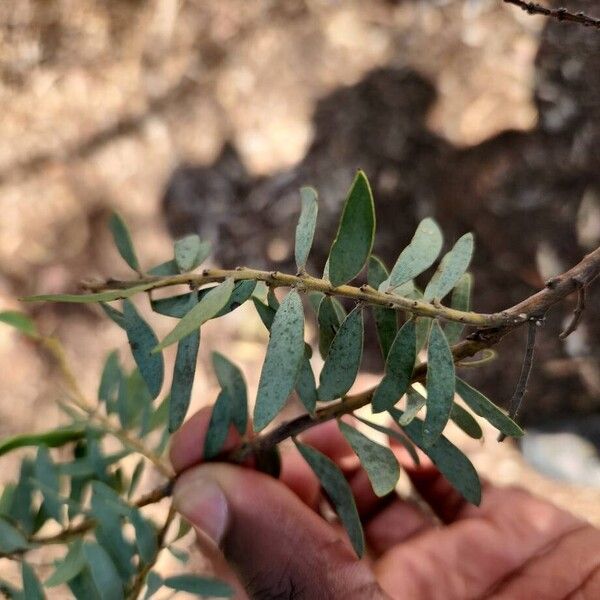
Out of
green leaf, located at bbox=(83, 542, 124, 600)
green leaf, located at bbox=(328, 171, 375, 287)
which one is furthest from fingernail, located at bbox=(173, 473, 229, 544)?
green leaf, located at bbox=(328, 171, 375, 287)

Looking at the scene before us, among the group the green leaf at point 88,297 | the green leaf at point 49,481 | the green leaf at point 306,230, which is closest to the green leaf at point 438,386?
the green leaf at point 306,230

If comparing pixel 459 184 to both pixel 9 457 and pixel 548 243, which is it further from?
pixel 9 457

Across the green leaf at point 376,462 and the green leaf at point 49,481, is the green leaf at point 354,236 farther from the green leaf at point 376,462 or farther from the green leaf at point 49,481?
the green leaf at point 49,481

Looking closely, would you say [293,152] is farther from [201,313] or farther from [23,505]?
[201,313]

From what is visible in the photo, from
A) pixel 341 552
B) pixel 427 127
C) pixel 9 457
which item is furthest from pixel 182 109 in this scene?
pixel 341 552

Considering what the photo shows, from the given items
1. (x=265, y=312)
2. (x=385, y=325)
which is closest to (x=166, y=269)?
(x=265, y=312)
